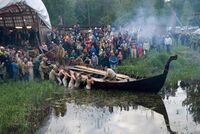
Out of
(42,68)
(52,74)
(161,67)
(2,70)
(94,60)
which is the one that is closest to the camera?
(2,70)

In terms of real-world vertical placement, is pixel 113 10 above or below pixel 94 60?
above

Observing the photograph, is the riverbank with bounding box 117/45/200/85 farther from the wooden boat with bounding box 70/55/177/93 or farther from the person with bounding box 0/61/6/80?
the person with bounding box 0/61/6/80

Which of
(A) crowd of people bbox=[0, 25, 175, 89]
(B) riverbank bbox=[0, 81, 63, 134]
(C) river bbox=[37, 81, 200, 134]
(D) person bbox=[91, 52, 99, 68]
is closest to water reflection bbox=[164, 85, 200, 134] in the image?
(C) river bbox=[37, 81, 200, 134]

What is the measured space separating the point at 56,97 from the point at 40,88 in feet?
3.20

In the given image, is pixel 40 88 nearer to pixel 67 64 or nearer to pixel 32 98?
pixel 32 98

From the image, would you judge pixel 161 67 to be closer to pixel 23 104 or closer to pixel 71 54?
pixel 71 54

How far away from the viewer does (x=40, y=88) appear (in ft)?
60.5

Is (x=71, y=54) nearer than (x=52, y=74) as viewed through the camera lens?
No

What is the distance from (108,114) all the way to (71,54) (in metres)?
8.94

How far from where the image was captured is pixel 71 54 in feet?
78.2

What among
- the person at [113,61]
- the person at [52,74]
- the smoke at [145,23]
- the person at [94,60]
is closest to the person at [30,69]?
the person at [52,74]

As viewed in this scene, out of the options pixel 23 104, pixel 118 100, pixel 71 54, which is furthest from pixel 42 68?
pixel 118 100

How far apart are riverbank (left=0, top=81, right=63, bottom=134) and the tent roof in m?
5.95

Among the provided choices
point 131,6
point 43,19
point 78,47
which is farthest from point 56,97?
point 131,6
